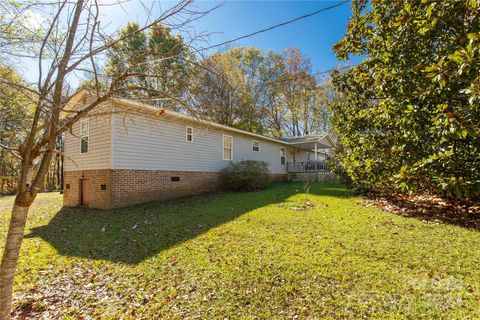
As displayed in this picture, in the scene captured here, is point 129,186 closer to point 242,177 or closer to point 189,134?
point 189,134

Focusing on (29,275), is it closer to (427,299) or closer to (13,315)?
(13,315)

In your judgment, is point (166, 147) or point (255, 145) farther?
point (255, 145)

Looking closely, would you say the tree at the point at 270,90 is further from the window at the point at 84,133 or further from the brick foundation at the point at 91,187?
the brick foundation at the point at 91,187

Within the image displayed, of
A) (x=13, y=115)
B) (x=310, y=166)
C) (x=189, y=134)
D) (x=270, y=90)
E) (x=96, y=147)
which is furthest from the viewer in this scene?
(x=270, y=90)

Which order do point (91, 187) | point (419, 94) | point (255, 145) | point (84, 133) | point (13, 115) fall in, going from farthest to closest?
point (255, 145)
point (84, 133)
point (91, 187)
point (419, 94)
point (13, 115)

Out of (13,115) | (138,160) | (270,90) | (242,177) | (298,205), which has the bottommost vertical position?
(298,205)

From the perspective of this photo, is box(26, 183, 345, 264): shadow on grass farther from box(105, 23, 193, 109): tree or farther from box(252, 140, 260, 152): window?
box(252, 140, 260, 152): window

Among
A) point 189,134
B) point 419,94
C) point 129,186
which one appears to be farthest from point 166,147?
point 419,94

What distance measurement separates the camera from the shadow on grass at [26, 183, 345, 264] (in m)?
5.56

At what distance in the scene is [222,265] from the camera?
14.5ft

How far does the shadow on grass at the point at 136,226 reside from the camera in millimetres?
5559

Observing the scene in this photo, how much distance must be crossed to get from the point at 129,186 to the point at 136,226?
318 cm

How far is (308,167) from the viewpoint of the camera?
775 inches

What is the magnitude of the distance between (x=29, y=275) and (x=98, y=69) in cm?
401
